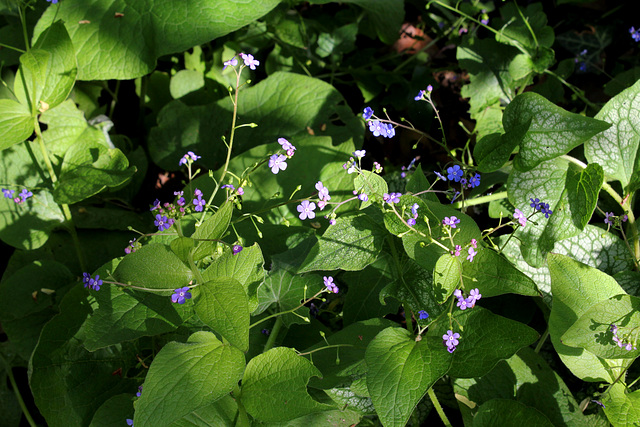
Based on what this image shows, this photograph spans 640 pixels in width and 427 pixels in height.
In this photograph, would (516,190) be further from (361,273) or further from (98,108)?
(98,108)

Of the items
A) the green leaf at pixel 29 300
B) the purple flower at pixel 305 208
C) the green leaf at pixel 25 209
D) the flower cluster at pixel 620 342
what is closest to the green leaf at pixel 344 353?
the purple flower at pixel 305 208

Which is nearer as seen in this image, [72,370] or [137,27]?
[72,370]

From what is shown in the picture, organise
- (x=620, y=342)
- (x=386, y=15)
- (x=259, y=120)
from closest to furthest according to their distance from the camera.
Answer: (x=620, y=342), (x=259, y=120), (x=386, y=15)

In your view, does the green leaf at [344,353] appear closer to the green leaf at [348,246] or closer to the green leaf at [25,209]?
the green leaf at [348,246]

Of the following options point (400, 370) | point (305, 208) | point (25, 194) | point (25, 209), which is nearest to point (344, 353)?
point (400, 370)

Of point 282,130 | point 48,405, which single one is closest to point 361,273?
point 282,130

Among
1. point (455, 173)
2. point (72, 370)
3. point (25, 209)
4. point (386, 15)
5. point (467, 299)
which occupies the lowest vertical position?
point (72, 370)

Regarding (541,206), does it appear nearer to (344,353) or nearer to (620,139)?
(620,139)
